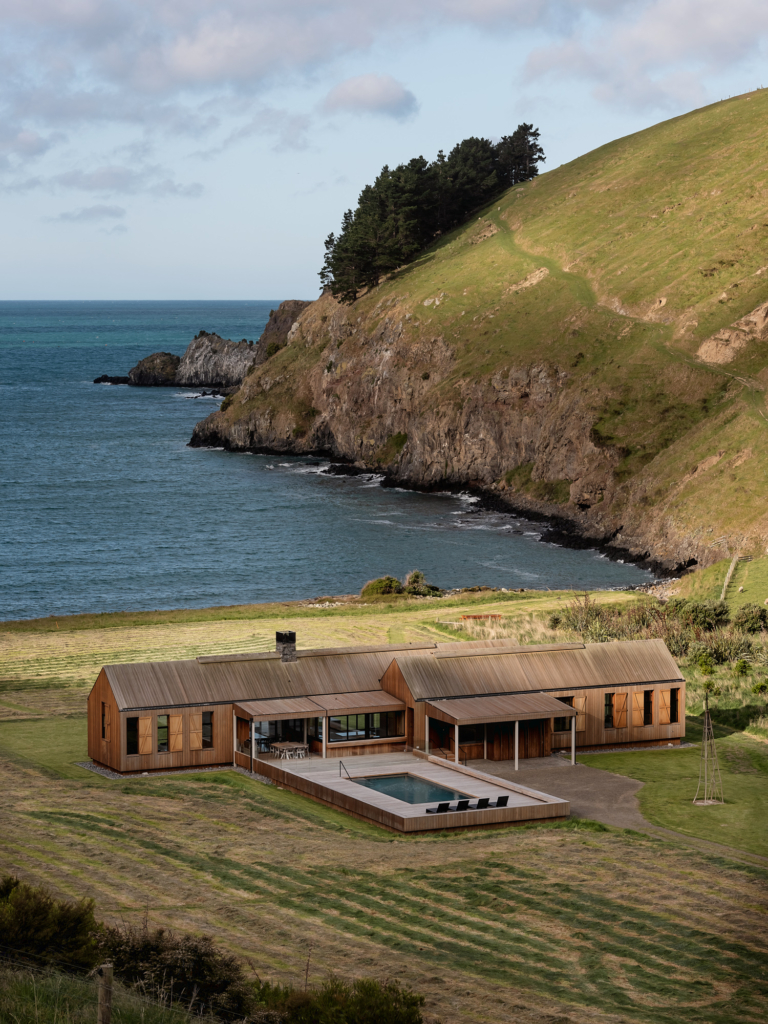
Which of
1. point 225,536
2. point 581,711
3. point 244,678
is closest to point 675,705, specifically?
point 581,711

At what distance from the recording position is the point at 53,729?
4906 cm

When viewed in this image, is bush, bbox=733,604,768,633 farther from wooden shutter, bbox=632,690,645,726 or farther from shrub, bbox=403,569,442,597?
shrub, bbox=403,569,442,597

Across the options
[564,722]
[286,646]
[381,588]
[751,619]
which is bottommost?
[381,588]

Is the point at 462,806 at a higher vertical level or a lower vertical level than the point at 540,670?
lower

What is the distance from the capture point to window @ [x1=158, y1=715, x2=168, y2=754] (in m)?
43.6

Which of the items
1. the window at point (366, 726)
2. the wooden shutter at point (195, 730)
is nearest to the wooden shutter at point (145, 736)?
the wooden shutter at point (195, 730)

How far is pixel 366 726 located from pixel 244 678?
4.95 meters

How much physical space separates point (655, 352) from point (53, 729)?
8489cm

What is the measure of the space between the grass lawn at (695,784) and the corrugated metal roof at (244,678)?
8995mm

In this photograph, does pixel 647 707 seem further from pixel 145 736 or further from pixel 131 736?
pixel 131 736

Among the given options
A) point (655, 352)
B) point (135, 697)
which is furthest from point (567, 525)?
point (135, 697)

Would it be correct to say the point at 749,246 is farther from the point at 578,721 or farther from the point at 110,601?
the point at 578,721

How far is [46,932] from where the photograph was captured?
2169cm

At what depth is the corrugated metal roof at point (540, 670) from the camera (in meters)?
46.3
